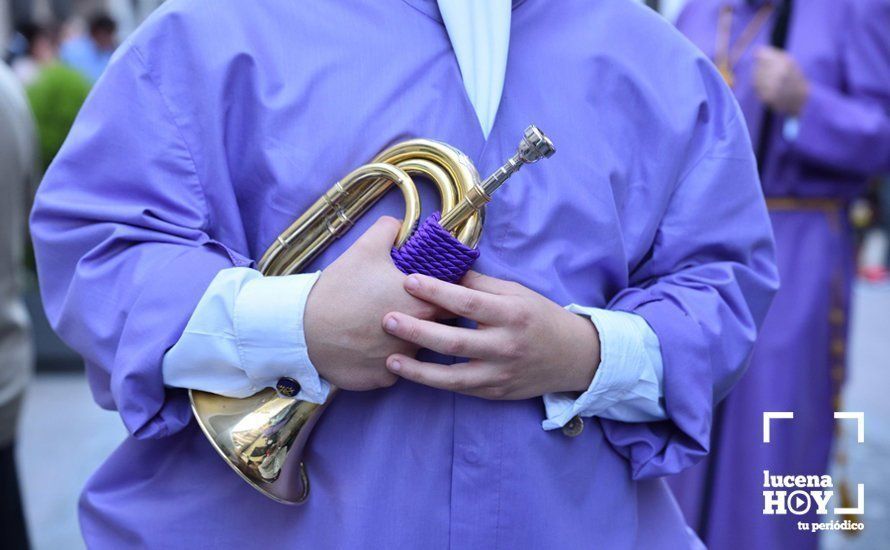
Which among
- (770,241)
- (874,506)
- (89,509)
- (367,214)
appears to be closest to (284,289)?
(367,214)

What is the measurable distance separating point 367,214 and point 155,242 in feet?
0.98

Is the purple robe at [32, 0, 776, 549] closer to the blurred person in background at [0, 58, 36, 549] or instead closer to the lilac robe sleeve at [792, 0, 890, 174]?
the blurred person in background at [0, 58, 36, 549]

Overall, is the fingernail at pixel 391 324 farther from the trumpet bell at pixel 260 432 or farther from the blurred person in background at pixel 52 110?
the blurred person in background at pixel 52 110

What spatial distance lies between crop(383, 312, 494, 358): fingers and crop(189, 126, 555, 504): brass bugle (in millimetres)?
133

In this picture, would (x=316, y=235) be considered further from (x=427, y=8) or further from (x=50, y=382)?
(x=50, y=382)

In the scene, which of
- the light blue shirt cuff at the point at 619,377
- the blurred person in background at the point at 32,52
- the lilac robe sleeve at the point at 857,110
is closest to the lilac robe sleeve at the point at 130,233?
the light blue shirt cuff at the point at 619,377

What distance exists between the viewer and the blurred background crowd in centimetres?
280

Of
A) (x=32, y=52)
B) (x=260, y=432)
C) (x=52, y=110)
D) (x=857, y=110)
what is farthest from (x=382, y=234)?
(x=32, y=52)

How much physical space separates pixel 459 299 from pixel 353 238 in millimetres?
228

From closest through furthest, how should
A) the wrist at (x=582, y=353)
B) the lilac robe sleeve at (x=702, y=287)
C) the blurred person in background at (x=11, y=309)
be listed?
the wrist at (x=582, y=353) → the lilac robe sleeve at (x=702, y=287) → the blurred person in background at (x=11, y=309)

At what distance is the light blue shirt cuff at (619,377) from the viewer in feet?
4.92

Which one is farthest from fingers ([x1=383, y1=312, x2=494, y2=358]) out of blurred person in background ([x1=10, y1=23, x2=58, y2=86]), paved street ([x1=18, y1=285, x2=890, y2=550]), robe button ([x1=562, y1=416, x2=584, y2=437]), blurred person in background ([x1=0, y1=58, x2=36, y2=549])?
blurred person in background ([x1=10, y1=23, x2=58, y2=86])

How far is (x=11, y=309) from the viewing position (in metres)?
2.76

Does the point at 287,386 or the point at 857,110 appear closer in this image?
the point at 287,386
